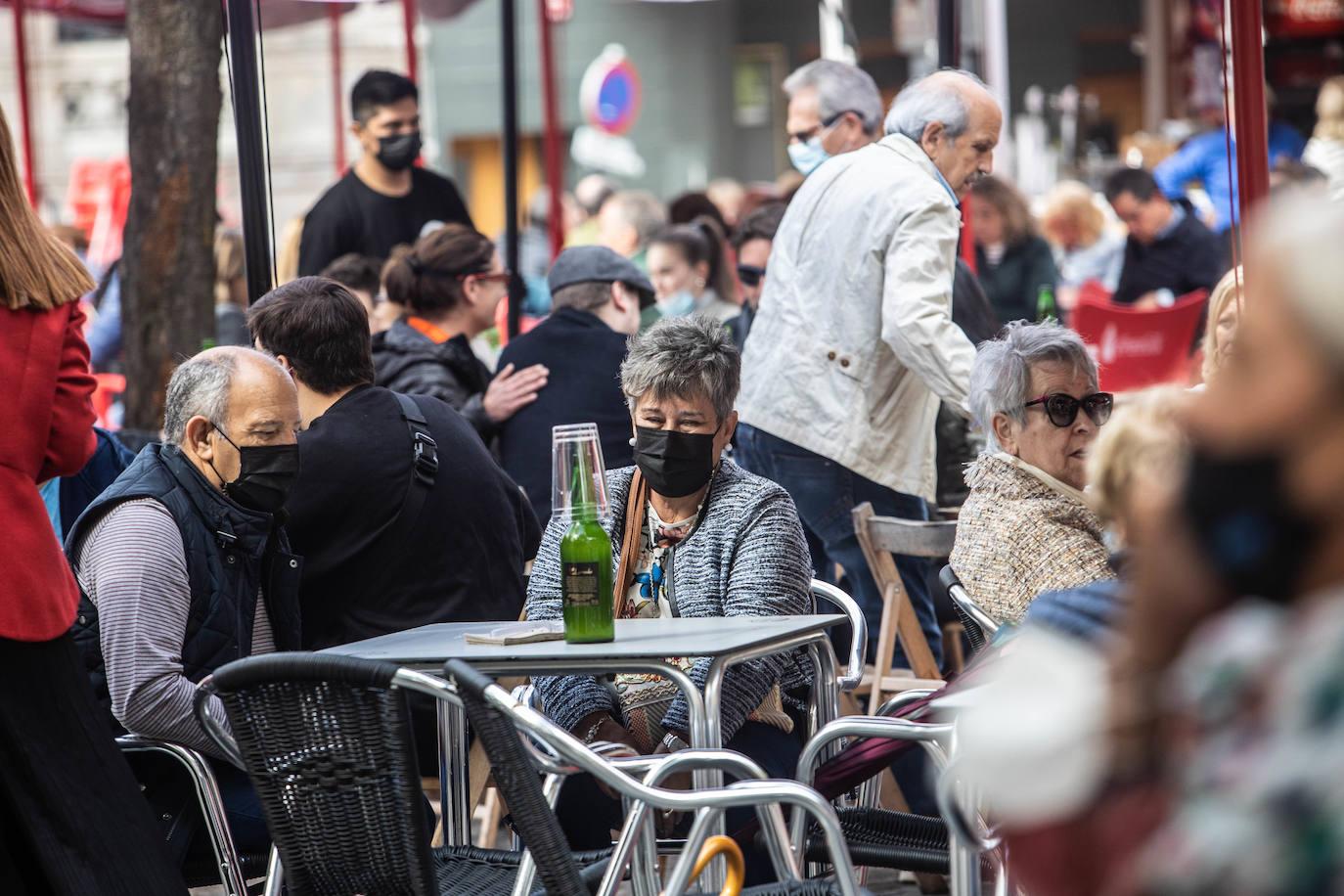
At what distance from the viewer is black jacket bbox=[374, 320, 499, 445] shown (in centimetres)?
533

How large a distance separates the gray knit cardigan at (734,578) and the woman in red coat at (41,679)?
2.78 ft

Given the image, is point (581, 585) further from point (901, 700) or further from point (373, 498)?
point (373, 498)

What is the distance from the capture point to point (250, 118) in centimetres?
463

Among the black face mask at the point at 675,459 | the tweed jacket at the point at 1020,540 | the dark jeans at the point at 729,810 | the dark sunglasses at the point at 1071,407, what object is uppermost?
the dark sunglasses at the point at 1071,407

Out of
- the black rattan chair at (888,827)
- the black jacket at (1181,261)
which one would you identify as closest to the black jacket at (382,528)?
the black rattan chair at (888,827)

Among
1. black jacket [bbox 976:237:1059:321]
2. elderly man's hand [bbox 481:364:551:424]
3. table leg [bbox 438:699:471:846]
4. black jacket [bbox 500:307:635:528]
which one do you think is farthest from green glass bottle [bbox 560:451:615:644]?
black jacket [bbox 976:237:1059:321]

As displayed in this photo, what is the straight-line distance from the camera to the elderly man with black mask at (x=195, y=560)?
299 cm

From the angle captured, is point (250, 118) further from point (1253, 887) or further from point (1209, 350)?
point (1253, 887)

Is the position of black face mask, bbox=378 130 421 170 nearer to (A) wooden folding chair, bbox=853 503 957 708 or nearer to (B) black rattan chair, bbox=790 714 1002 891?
(A) wooden folding chair, bbox=853 503 957 708

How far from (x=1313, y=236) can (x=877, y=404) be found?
3404 mm

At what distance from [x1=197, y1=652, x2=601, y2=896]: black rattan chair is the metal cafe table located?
0.16m

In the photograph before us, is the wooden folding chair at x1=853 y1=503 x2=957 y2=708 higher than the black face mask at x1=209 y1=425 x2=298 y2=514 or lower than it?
lower

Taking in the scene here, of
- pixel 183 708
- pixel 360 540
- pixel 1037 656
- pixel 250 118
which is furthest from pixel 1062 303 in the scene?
pixel 1037 656

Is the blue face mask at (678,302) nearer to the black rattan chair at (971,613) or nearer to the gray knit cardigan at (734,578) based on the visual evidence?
the gray knit cardigan at (734,578)
